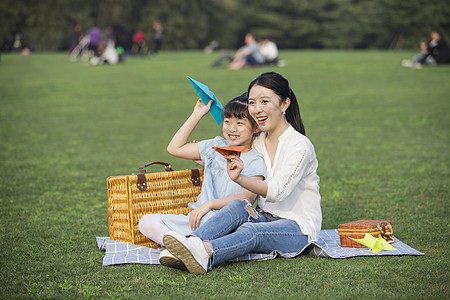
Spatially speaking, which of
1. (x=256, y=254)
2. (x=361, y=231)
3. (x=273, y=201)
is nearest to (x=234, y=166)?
(x=273, y=201)

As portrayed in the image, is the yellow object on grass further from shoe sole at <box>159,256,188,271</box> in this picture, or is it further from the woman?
shoe sole at <box>159,256,188,271</box>

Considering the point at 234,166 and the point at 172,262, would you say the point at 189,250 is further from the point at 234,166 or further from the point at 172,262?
the point at 234,166

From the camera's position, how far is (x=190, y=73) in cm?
2056

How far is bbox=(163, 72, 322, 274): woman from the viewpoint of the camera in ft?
12.3

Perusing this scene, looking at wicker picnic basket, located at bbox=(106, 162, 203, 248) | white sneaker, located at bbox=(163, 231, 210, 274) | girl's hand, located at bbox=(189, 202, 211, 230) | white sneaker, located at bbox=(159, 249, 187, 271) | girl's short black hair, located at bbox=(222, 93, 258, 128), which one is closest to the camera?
white sneaker, located at bbox=(163, 231, 210, 274)

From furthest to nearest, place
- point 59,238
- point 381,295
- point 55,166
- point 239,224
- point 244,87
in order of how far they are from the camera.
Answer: point 244,87
point 55,166
point 59,238
point 239,224
point 381,295

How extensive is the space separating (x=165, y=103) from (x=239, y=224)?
1162cm

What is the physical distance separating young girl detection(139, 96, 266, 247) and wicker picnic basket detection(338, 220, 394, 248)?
80 centimetres

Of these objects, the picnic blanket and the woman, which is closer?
the woman

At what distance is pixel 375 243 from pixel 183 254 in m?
1.53

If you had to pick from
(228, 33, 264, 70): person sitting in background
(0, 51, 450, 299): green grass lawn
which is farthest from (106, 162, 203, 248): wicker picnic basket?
(228, 33, 264, 70): person sitting in background

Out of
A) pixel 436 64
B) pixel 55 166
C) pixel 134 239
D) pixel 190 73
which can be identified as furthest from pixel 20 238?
pixel 436 64

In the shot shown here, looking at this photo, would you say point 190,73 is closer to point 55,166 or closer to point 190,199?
point 55,166

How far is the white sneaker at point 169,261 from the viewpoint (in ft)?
12.0
